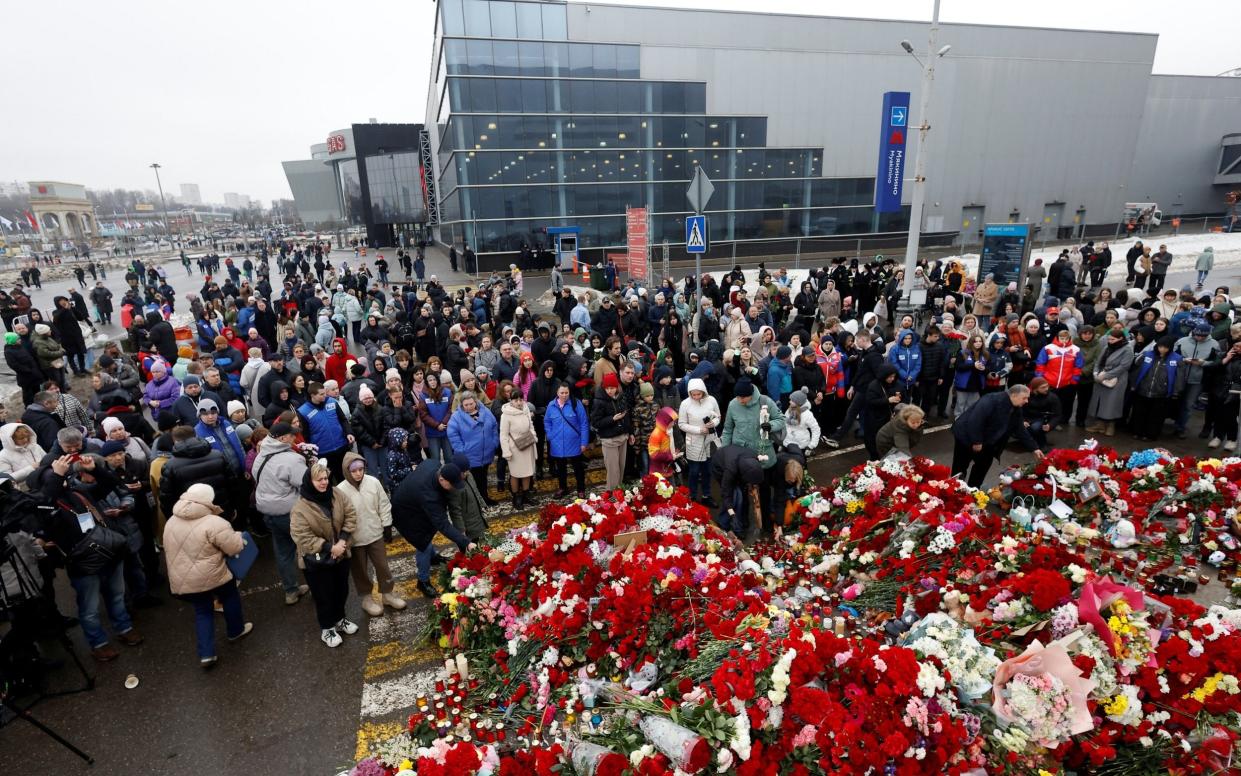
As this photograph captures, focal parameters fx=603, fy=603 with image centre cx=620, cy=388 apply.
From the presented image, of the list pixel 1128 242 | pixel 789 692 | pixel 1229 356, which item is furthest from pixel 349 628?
pixel 1128 242

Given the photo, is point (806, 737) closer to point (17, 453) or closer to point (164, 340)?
point (17, 453)

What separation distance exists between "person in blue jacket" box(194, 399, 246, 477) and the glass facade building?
1008 inches

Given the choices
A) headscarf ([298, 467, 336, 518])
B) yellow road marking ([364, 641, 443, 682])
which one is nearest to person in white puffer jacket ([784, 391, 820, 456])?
yellow road marking ([364, 641, 443, 682])

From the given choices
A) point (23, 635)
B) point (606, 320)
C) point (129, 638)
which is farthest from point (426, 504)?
point (606, 320)

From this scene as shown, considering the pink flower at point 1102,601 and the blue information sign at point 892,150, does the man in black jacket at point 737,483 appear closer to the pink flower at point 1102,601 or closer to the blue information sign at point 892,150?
the pink flower at point 1102,601

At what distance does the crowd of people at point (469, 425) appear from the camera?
18.4ft

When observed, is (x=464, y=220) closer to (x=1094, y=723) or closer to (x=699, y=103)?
(x=699, y=103)

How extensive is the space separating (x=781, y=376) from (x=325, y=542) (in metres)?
6.63

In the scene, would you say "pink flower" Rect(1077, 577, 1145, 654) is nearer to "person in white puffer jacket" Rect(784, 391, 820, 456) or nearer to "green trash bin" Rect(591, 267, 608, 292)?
"person in white puffer jacket" Rect(784, 391, 820, 456)

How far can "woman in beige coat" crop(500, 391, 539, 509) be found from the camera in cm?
784

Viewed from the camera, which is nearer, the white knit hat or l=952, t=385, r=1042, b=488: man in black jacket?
the white knit hat

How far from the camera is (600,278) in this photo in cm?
2475

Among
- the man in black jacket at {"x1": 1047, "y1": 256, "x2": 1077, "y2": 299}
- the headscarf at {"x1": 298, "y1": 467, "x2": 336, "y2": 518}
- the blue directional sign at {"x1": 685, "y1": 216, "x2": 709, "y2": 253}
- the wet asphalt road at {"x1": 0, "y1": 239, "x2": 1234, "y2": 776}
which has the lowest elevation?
the wet asphalt road at {"x1": 0, "y1": 239, "x2": 1234, "y2": 776}

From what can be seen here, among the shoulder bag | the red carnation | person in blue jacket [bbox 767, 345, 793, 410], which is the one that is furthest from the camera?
person in blue jacket [bbox 767, 345, 793, 410]
